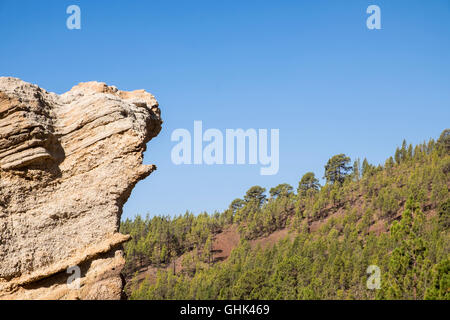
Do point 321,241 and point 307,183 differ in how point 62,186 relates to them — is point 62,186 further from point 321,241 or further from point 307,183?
point 307,183

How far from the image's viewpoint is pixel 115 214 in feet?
39.5

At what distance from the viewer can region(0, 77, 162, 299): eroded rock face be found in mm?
11172

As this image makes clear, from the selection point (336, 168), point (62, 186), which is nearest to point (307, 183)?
point (336, 168)

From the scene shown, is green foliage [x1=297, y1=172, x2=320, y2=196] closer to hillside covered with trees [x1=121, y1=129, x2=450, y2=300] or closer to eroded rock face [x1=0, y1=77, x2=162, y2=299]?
hillside covered with trees [x1=121, y1=129, x2=450, y2=300]

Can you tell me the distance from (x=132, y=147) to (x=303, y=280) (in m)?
43.4

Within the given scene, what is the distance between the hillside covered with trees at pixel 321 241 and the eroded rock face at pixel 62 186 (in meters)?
22.3

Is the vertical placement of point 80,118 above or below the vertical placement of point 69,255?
above

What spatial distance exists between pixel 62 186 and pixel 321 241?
56834 millimetres

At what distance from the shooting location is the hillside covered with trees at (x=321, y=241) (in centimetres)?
4459

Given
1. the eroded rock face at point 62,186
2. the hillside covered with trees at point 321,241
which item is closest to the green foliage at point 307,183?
the hillside covered with trees at point 321,241

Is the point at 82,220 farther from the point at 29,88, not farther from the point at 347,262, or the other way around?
the point at 347,262

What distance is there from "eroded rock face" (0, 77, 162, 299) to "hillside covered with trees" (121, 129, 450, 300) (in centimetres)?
2229
